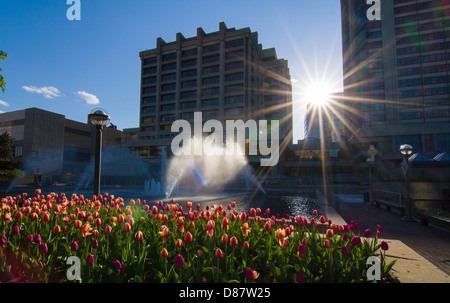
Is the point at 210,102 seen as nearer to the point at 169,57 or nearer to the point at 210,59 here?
the point at 210,59

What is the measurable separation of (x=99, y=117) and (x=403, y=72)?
70570mm

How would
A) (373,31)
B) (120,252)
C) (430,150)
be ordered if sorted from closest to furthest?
1. (120,252)
2. (430,150)
3. (373,31)

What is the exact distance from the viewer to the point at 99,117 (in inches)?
303

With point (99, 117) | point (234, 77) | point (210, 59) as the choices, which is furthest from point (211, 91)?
point (99, 117)

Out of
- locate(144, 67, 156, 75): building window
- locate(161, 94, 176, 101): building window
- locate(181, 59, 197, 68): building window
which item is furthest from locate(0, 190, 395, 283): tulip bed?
locate(144, 67, 156, 75): building window

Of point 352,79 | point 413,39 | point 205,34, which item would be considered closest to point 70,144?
point 205,34

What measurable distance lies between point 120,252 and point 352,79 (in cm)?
8522

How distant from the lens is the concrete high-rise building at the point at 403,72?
54.7 m

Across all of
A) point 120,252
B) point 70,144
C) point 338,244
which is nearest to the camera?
point 120,252

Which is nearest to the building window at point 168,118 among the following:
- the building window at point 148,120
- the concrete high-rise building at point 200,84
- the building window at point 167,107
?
the concrete high-rise building at point 200,84

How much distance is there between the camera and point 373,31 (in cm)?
6231

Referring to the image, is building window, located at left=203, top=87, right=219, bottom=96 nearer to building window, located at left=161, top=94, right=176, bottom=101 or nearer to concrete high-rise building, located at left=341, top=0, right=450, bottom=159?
building window, located at left=161, top=94, right=176, bottom=101

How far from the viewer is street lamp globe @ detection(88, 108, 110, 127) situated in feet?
25.1

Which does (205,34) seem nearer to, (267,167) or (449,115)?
(267,167)
